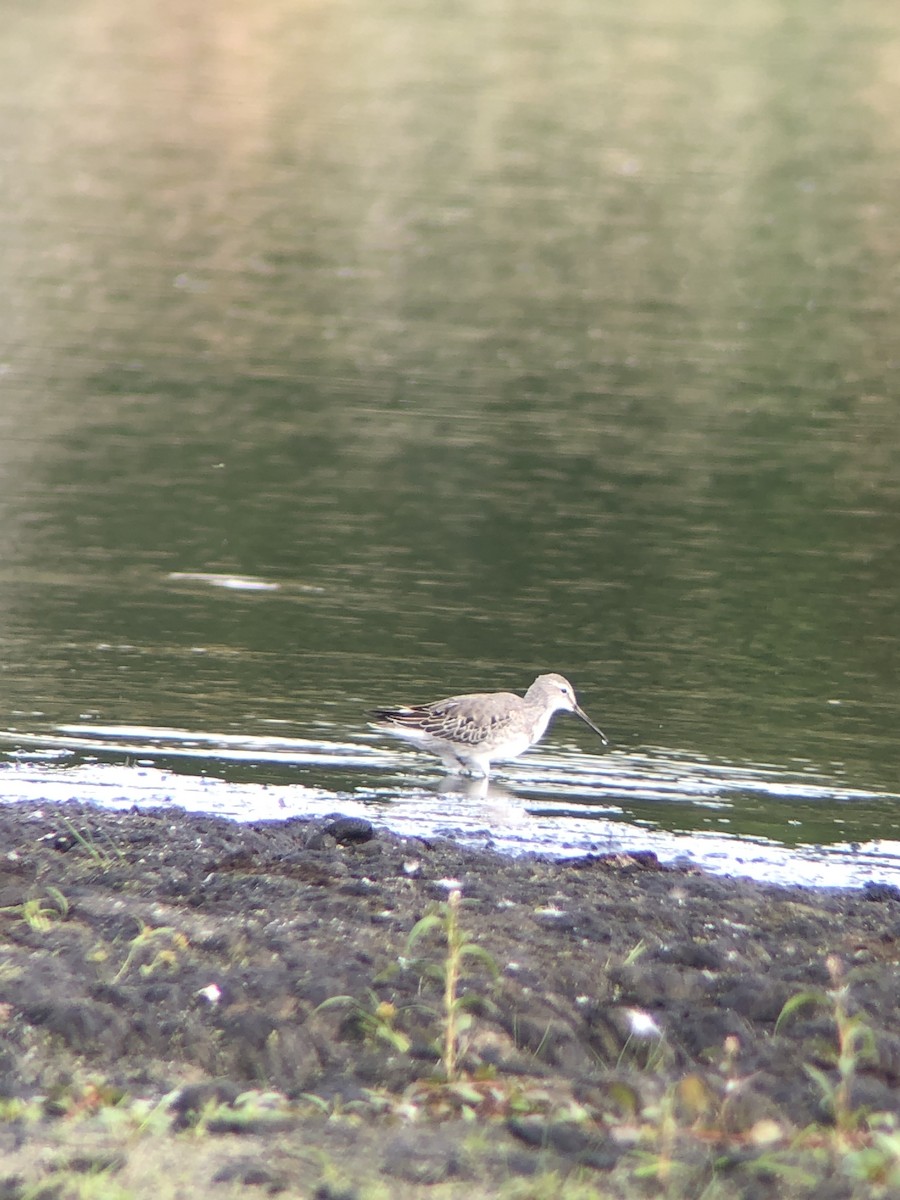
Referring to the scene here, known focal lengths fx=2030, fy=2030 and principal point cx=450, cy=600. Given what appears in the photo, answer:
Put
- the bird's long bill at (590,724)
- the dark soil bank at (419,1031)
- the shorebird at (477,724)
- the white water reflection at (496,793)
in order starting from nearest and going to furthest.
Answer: the dark soil bank at (419,1031) < the white water reflection at (496,793) < the shorebird at (477,724) < the bird's long bill at (590,724)

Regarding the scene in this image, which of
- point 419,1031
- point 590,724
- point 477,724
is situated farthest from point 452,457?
point 419,1031

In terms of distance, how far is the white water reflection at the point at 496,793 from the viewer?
9.14m

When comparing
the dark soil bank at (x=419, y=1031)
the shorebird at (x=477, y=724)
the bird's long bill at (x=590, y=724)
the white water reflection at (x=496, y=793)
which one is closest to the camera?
the dark soil bank at (x=419, y=1031)

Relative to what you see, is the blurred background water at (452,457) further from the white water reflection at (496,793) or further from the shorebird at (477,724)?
the shorebird at (477,724)

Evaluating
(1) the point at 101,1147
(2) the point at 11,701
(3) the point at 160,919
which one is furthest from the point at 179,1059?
(2) the point at 11,701

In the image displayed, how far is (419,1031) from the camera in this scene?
237 inches

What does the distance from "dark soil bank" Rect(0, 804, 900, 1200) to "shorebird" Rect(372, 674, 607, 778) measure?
2474 millimetres

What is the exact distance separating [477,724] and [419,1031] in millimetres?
4451

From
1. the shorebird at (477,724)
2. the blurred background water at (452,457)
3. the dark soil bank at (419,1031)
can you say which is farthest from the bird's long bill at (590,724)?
the dark soil bank at (419,1031)

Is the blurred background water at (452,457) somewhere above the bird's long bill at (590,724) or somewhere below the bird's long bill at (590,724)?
above

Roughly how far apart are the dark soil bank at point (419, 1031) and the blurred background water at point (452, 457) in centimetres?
167

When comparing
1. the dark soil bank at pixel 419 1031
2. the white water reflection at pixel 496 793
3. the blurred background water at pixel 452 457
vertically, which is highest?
the blurred background water at pixel 452 457

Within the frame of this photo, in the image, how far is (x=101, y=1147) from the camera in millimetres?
5172

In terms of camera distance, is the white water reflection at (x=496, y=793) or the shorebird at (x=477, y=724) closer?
the white water reflection at (x=496, y=793)
